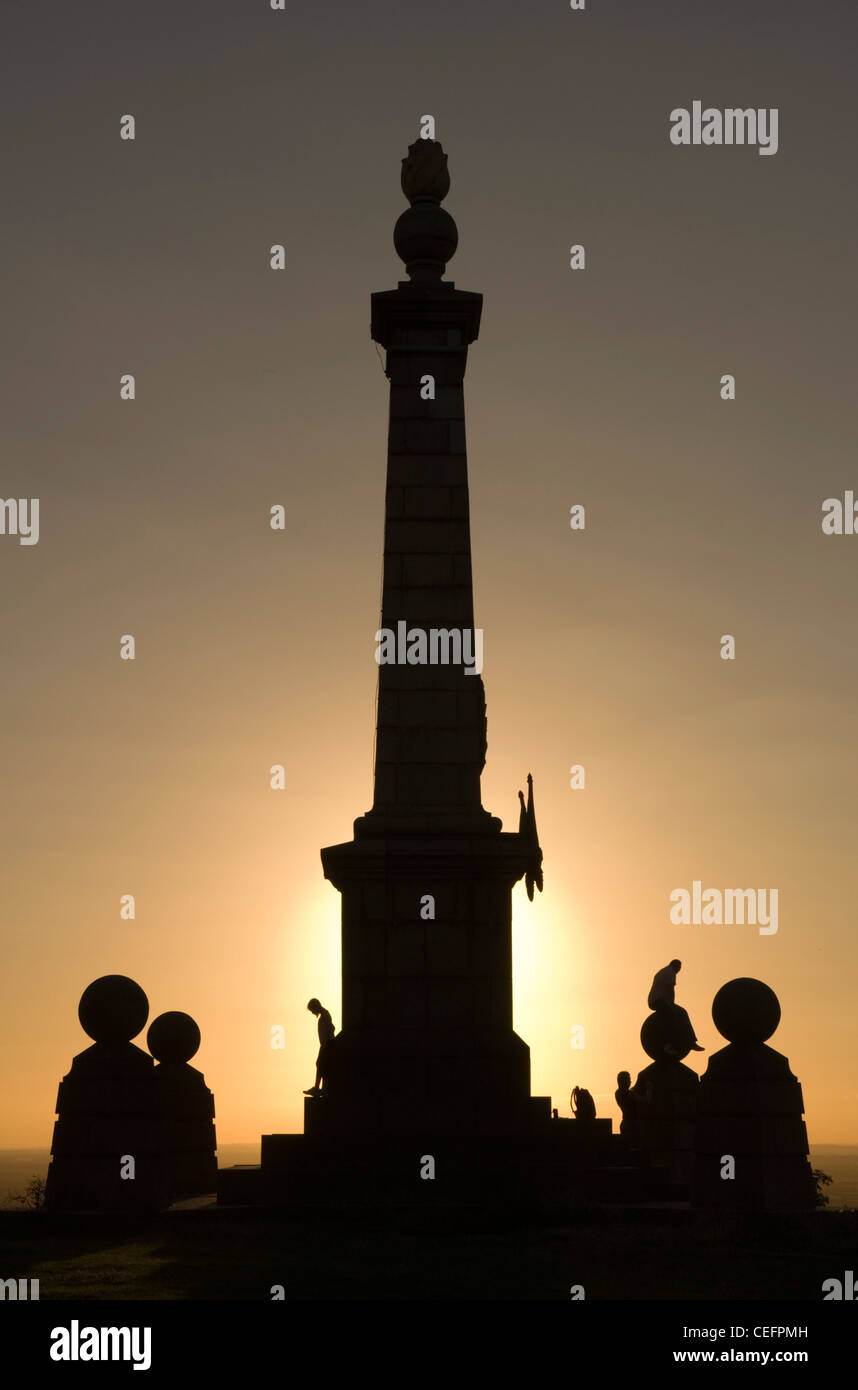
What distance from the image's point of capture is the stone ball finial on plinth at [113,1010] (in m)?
22.0

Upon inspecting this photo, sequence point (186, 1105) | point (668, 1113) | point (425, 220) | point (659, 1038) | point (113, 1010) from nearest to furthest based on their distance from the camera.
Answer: point (113, 1010)
point (668, 1113)
point (659, 1038)
point (425, 220)
point (186, 1105)

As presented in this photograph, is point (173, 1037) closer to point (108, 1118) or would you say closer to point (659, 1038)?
point (108, 1118)

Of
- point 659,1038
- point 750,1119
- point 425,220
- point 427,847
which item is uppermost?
point 425,220

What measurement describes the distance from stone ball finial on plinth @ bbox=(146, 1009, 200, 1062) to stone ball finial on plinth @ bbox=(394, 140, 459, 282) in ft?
40.4

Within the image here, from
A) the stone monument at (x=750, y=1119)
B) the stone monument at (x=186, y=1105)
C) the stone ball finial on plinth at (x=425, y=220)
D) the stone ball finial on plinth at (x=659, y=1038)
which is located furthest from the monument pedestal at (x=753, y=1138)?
the stone ball finial on plinth at (x=425, y=220)

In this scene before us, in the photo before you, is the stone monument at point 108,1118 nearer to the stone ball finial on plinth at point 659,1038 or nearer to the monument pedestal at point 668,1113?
the monument pedestal at point 668,1113

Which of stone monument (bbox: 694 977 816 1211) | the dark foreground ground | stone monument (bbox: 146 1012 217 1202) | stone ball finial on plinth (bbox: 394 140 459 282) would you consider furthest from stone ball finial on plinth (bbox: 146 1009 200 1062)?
stone ball finial on plinth (bbox: 394 140 459 282)

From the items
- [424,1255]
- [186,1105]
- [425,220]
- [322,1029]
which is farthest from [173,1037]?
[425,220]

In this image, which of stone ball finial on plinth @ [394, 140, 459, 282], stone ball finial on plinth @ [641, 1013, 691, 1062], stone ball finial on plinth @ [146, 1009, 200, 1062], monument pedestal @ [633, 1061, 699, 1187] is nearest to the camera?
monument pedestal @ [633, 1061, 699, 1187]

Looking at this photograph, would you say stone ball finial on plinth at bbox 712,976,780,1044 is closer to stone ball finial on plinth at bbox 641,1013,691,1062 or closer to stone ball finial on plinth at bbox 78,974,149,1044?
stone ball finial on plinth at bbox 641,1013,691,1062

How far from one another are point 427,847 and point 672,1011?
4822mm

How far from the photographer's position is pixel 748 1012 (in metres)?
21.0

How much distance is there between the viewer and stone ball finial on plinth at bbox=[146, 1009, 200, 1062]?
26.3 metres
